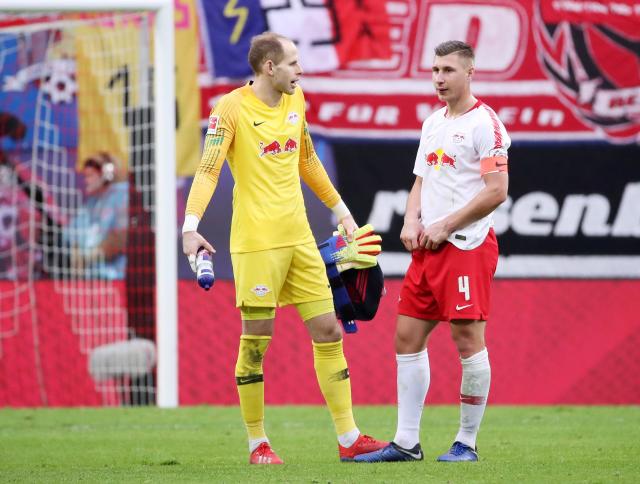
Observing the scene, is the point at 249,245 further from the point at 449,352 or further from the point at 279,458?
the point at 449,352

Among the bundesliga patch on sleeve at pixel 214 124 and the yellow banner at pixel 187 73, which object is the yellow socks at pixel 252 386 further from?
the yellow banner at pixel 187 73

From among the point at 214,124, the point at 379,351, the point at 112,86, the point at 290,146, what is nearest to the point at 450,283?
the point at 290,146

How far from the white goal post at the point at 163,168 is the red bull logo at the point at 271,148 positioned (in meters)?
3.59

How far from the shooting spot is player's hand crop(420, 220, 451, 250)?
545 cm

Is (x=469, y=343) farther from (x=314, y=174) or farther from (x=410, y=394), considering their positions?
(x=314, y=174)

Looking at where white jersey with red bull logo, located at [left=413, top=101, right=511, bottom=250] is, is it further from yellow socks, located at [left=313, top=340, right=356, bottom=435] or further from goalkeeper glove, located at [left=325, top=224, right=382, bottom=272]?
yellow socks, located at [left=313, top=340, right=356, bottom=435]

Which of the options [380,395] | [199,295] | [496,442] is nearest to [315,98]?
[199,295]

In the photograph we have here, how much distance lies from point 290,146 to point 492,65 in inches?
186

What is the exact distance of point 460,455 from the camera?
5539 millimetres

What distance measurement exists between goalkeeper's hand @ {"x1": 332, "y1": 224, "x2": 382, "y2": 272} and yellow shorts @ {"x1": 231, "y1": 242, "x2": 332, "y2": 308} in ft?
0.44

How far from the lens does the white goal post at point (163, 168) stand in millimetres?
9117

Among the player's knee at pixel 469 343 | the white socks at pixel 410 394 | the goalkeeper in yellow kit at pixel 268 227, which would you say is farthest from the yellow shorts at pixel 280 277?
the player's knee at pixel 469 343

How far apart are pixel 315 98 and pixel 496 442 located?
404 cm

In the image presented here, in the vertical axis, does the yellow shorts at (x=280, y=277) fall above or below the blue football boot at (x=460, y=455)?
above
